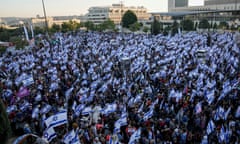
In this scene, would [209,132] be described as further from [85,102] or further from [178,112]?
[85,102]

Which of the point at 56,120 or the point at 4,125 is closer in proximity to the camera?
the point at 56,120

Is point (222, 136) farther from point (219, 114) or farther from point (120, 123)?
point (120, 123)

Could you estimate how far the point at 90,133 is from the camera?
8914mm

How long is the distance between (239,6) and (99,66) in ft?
293

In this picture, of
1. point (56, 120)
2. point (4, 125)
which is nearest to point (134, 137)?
point (56, 120)

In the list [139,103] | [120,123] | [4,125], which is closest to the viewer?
[120,123]

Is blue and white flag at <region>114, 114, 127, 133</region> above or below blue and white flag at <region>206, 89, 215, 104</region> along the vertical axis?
below

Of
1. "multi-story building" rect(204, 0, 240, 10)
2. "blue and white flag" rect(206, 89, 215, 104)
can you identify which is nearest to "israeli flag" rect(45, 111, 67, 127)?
"blue and white flag" rect(206, 89, 215, 104)

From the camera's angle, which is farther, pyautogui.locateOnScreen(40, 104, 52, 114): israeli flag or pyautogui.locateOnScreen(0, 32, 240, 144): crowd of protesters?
pyautogui.locateOnScreen(40, 104, 52, 114): israeli flag

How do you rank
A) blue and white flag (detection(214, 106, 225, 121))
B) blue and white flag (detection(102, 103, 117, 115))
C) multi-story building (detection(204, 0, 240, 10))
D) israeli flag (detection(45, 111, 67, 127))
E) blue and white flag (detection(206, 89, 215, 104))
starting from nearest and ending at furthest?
israeli flag (detection(45, 111, 67, 127)) → blue and white flag (detection(214, 106, 225, 121)) → blue and white flag (detection(102, 103, 117, 115)) → blue and white flag (detection(206, 89, 215, 104)) → multi-story building (detection(204, 0, 240, 10))

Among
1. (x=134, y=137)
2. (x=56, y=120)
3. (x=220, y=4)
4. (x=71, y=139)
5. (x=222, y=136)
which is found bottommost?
(x=222, y=136)

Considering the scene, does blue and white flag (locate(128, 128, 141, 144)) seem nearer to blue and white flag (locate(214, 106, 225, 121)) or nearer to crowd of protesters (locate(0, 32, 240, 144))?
crowd of protesters (locate(0, 32, 240, 144))

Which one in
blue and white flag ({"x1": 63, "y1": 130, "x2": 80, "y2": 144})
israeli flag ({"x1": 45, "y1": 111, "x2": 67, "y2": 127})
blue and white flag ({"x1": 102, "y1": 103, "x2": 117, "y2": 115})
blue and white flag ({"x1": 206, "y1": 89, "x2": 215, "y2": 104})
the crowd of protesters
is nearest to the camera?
blue and white flag ({"x1": 63, "y1": 130, "x2": 80, "y2": 144})

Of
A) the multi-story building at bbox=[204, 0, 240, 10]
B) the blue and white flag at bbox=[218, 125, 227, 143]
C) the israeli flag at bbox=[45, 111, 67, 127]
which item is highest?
the multi-story building at bbox=[204, 0, 240, 10]
